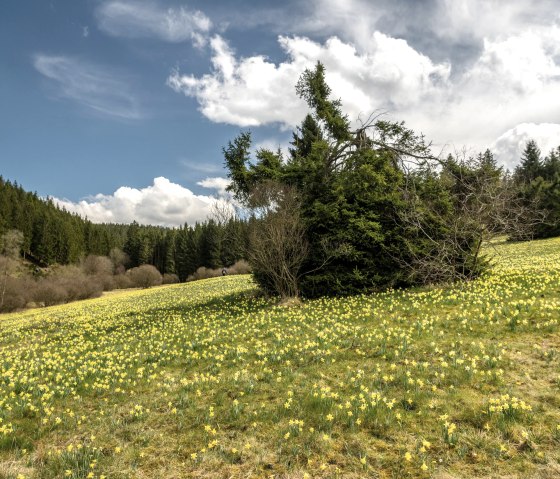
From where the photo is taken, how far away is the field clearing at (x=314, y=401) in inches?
210

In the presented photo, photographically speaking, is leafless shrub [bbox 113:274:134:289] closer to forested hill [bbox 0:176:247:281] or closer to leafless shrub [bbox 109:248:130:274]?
forested hill [bbox 0:176:247:281]

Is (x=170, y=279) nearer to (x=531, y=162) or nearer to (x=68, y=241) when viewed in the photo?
(x=68, y=241)

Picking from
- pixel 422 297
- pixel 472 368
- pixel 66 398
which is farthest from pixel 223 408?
pixel 422 297

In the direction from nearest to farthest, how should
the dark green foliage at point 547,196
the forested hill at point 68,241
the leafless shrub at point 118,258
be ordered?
1. the dark green foliage at point 547,196
2. the forested hill at point 68,241
3. the leafless shrub at point 118,258

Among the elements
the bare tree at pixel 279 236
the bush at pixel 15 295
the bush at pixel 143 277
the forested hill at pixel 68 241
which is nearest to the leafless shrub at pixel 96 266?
the bush at pixel 143 277

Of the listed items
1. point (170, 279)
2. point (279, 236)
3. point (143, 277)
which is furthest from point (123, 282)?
point (279, 236)

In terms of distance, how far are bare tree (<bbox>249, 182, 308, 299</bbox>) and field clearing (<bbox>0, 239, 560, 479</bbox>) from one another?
6.13 m

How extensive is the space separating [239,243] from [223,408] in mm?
14066

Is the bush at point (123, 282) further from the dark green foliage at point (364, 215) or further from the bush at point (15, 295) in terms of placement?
the dark green foliage at point (364, 215)

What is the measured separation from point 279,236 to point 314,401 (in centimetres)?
1172

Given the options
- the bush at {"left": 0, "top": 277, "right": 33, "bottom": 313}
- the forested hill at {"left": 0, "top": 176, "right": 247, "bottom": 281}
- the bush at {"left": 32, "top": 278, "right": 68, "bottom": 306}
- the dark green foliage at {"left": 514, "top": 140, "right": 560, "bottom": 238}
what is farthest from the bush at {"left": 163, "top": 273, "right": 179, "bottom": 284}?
the dark green foliage at {"left": 514, "top": 140, "right": 560, "bottom": 238}

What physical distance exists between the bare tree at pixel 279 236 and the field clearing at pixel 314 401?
613 cm

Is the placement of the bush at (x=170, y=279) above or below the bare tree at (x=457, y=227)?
below

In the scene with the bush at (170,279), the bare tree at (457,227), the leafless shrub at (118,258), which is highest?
the leafless shrub at (118,258)
